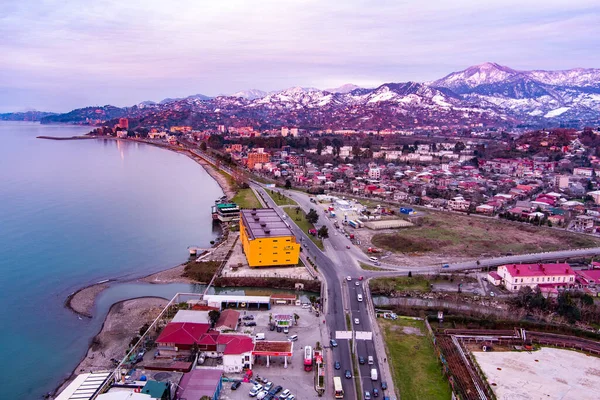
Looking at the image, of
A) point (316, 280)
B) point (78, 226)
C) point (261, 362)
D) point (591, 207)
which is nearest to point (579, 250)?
point (591, 207)

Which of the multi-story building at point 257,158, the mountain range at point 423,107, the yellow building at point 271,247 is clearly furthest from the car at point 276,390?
the mountain range at point 423,107

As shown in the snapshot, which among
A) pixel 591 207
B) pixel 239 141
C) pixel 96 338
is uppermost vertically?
pixel 239 141

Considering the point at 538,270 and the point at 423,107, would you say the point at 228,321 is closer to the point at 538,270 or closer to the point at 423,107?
the point at 538,270

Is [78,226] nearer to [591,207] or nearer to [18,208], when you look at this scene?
[18,208]

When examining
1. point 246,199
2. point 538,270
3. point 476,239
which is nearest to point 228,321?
point 538,270

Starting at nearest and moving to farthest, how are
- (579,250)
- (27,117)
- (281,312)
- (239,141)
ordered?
1. (281,312)
2. (579,250)
3. (239,141)
4. (27,117)

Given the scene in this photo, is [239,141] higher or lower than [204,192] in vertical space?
higher

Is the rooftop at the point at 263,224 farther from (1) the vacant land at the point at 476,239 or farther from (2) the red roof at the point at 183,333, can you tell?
(2) the red roof at the point at 183,333
